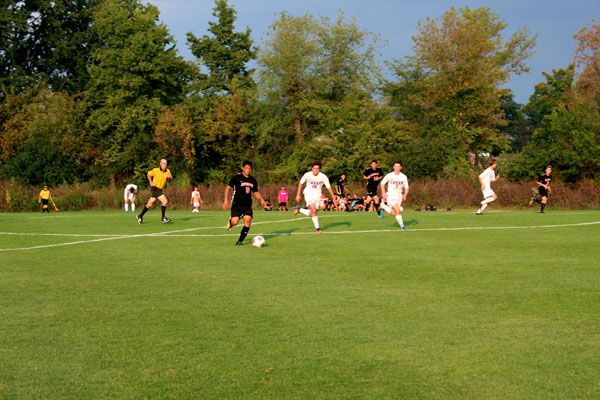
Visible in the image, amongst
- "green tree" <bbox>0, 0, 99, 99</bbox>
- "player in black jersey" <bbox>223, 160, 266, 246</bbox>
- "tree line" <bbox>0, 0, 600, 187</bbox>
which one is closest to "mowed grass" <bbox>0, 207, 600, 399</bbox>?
"player in black jersey" <bbox>223, 160, 266, 246</bbox>

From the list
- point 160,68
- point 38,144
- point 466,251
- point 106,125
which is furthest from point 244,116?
point 466,251

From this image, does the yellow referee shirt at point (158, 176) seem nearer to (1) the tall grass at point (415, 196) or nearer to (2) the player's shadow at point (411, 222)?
(2) the player's shadow at point (411, 222)

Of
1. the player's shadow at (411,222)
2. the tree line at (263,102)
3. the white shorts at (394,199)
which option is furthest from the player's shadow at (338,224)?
the tree line at (263,102)

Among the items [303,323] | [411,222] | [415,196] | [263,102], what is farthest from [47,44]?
[303,323]

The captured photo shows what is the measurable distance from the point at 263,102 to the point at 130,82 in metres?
12.2

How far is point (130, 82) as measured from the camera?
189 ft

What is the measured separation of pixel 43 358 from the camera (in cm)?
583

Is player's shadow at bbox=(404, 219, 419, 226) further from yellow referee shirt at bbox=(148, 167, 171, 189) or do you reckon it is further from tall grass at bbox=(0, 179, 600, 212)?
tall grass at bbox=(0, 179, 600, 212)

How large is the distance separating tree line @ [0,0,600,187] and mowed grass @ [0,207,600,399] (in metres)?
37.3

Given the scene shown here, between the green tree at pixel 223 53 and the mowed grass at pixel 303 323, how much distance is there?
4984cm

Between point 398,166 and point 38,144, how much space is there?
168ft

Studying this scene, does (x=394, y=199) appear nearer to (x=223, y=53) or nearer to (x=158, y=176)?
(x=158, y=176)

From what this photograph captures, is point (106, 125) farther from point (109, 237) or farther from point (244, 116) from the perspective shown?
point (109, 237)

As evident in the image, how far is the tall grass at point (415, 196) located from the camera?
36453 mm
